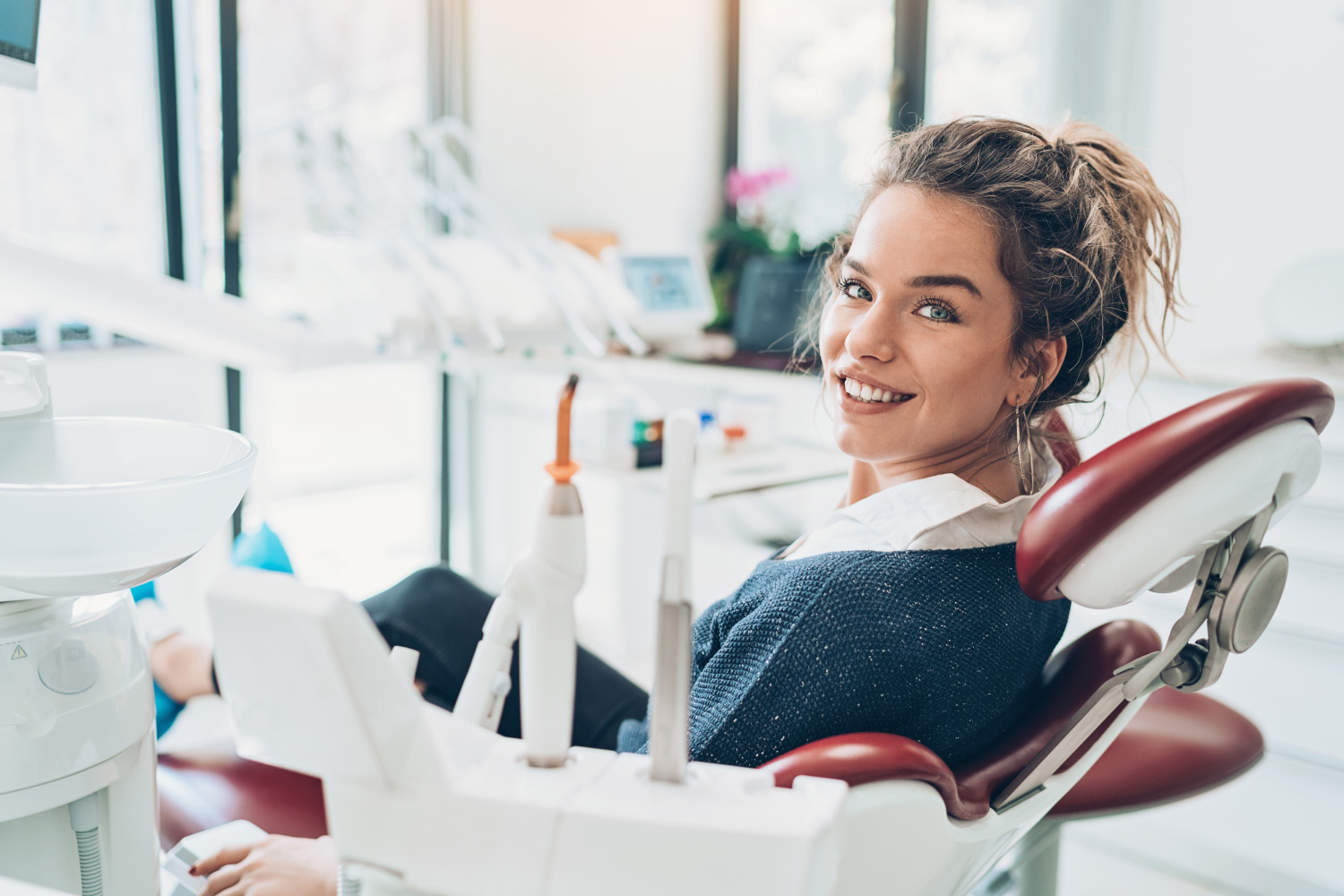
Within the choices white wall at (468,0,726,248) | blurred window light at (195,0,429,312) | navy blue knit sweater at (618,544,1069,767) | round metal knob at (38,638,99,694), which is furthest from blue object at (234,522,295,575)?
white wall at (468,0,726,248)

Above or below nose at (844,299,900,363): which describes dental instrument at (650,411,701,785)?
below

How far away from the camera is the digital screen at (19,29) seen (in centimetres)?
84

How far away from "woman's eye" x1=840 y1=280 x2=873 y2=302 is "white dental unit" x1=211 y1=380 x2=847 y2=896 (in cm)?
51

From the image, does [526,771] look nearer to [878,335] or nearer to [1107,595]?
[1107,595]

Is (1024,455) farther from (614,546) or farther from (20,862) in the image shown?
(614,546)

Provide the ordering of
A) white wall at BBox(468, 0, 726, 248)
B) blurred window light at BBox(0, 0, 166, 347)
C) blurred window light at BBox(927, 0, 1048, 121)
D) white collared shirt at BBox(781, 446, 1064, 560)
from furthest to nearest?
1. white wall at BBox(468, 0, 726, 248)
2. blurred window light at BBox(927, 0, 1048, 121)
3. blurred window light at BBox(0, 0, 166, 347)
4. white collared shirt at BBox(781, 446, 1064, 560)

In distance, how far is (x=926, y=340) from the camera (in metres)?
0.88

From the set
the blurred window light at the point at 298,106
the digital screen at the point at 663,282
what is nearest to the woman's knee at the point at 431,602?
the blurred window light at the point at 298,106

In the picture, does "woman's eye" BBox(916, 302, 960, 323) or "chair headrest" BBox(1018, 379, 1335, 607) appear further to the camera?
"woman's eye" BBox(916, 302, 960, 323)

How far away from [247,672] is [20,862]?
1.15 feet

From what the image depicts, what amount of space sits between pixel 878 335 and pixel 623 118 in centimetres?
254

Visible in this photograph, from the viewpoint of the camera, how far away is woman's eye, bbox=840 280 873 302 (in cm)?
97

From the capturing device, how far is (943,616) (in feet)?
2.48

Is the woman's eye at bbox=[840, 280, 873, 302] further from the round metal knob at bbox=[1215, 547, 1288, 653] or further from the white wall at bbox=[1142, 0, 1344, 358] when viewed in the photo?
the white wall at bbox=[1142, 0, 1344, 358]
